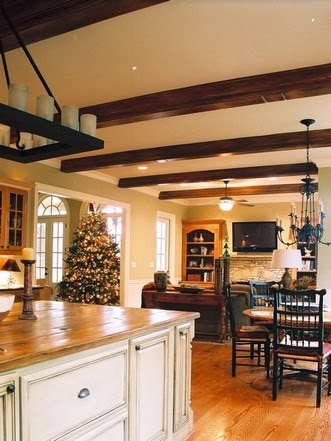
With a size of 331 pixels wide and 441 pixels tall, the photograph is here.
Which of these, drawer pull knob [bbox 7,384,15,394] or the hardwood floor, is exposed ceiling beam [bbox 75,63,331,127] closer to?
the hardwood floor

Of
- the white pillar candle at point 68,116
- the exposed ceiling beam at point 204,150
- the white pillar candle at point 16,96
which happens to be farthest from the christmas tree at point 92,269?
the white pillar candle at point 16,96

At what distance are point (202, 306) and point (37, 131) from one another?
17.0 feet

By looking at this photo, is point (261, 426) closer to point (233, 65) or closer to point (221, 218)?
point (233, 65)

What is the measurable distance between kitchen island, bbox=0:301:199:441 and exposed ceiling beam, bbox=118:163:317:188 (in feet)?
→ 14.0

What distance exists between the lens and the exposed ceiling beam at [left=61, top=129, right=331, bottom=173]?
5.09m

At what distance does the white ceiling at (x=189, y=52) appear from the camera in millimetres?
2553

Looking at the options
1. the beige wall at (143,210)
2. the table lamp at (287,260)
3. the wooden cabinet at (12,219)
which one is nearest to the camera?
the table lamp at (287,260)

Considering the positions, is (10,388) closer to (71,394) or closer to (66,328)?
(71,394)

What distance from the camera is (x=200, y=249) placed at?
1103 cm

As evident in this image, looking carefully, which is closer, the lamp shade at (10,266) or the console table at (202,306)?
the lamp shade at (10,266)

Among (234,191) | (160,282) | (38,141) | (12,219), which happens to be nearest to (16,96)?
(38,141)

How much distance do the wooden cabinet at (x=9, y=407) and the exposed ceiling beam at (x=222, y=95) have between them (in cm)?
270

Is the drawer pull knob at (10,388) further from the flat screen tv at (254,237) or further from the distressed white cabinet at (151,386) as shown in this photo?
the flat screen tv at (254,237)

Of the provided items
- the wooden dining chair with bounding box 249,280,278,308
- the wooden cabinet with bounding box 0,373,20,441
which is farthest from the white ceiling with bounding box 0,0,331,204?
the wooden dining chair with bounding box 249,280,278,308
